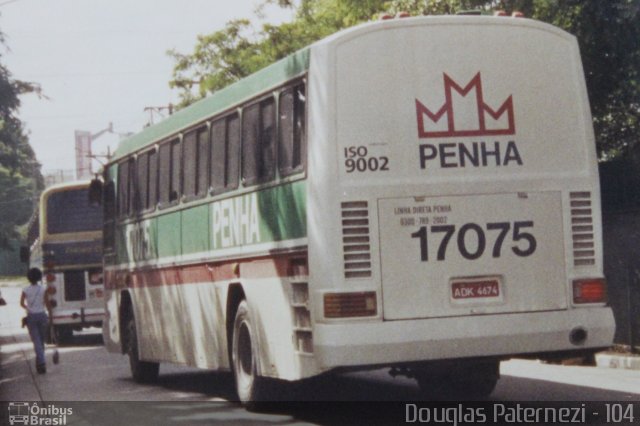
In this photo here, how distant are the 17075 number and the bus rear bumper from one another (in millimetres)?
556

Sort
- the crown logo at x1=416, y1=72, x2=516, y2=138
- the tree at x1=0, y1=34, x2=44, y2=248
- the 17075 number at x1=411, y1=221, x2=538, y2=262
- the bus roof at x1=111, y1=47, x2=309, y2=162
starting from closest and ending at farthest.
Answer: the 17075 number at x1=411, y1=221, x2=538, y2=262 < the crown logo at x1=416, y1=72, x2=516, y2=138 < the bus roof at x1=111, y1=47, x2=309, y2=162 < the tree at x1=0, y1=34, x2=44, y2=248

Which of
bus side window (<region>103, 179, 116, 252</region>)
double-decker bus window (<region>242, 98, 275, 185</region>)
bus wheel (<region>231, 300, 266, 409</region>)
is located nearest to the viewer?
double-decker bus window (<region>242, 98, 275, 185</region>)

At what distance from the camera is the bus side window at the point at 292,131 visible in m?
12.9

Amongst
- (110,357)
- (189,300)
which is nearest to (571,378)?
(189,300)

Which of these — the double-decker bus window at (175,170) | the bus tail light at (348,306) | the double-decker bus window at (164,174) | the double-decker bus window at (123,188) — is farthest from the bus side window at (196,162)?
the bus tail light at (348,306)

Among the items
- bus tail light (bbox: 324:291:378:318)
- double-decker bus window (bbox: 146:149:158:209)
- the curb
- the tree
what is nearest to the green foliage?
the curb

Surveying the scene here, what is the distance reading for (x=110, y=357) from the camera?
88.9 ft

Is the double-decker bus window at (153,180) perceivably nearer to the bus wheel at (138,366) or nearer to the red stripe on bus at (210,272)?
the red stripe on bus at (210,272)

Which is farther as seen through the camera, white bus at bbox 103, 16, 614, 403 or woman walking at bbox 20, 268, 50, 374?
woman walking at bbox 20, 268, 50, 374

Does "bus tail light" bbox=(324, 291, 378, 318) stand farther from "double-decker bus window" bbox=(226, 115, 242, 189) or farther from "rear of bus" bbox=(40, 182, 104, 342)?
"rear of bus" bbox=(40, 182, 104, 342)

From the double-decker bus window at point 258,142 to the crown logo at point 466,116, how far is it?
2.01 m

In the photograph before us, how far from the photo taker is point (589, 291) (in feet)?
41.1

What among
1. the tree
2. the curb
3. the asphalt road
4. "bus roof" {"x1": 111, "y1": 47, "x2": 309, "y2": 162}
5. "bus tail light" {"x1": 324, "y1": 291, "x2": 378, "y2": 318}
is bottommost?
the asphalt road

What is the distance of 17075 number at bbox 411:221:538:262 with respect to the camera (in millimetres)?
12242
